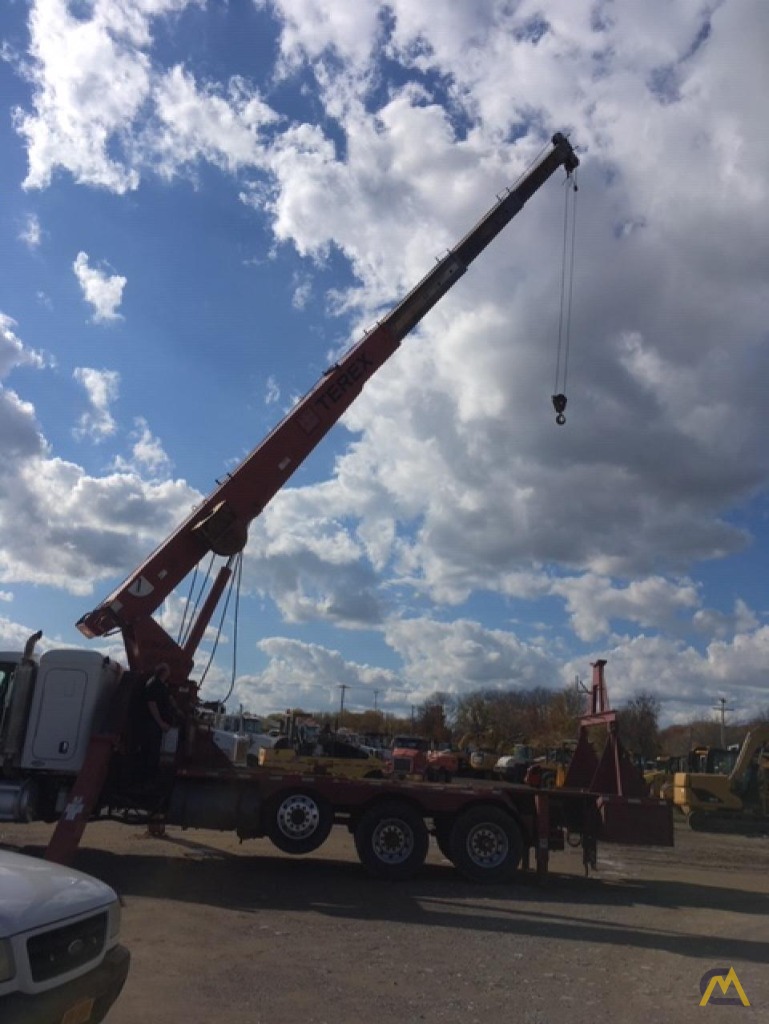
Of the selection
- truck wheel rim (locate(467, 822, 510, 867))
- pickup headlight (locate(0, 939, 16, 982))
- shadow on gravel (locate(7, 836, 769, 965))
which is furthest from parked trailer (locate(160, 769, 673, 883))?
pickup headlight (locate(0, 939, 16, 982))

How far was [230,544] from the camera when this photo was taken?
1434 cm

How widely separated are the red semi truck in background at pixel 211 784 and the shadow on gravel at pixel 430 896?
55 cm

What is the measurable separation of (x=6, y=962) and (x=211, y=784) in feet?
29.5

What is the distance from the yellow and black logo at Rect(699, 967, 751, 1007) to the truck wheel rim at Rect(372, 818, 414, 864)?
16.8 feet

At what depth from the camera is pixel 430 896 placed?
38.3 feet

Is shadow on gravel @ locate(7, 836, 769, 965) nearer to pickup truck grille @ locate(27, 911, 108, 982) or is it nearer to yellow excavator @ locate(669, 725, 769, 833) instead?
pickup truck grille @ locate(27, 911, 108, 982)

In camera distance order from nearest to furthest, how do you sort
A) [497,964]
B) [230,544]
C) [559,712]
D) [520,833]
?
1. [497,964]
2. [520,833]
3. [230,544]
4. [559,712]

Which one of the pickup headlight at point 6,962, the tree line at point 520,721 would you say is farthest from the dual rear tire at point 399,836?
the tree line at point 520,721

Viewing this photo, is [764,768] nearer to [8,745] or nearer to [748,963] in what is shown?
[748,963]

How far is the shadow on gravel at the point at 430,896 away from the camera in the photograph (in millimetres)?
9789

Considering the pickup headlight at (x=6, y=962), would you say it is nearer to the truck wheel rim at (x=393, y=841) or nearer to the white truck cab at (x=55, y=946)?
the white truck cab at (x=55, y=946)

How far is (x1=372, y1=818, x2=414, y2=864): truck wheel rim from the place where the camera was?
1270 cm

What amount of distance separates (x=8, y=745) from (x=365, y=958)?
6.13 m

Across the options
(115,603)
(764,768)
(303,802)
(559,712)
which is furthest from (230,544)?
(559,712)
